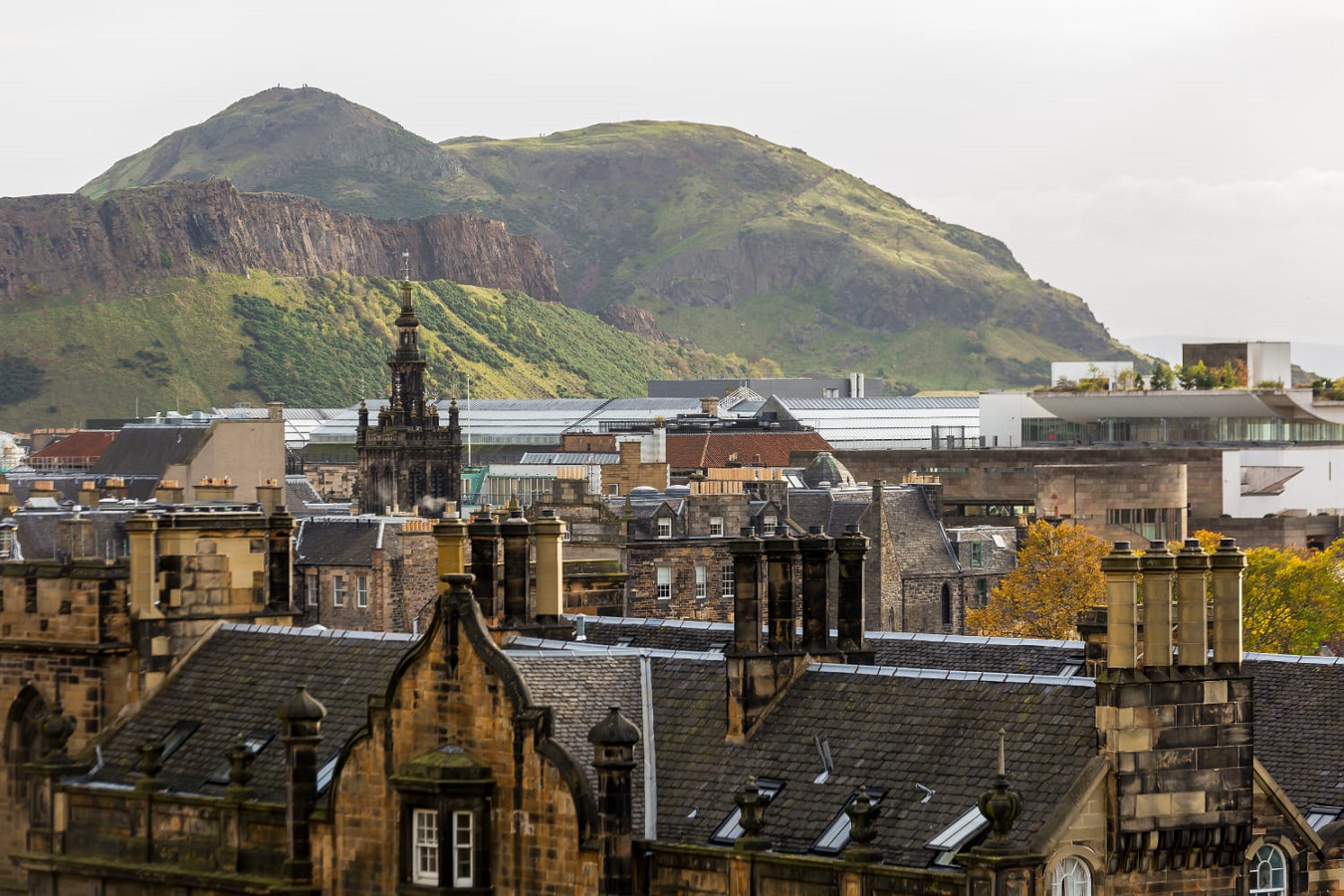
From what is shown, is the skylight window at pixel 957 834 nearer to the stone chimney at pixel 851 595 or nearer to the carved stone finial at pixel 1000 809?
the carved stone finial at pixel 1000 809

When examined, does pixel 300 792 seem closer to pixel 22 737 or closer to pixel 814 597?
pixel 814 597

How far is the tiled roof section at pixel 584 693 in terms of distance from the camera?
42.1 m

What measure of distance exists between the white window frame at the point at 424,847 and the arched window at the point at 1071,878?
1027 centimetres

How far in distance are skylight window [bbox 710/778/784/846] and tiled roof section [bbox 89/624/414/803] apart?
8.66 m

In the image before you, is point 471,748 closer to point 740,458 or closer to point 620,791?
point 620,791

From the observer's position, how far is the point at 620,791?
4062 cm

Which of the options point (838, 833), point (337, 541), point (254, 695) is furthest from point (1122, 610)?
point (337, 541)

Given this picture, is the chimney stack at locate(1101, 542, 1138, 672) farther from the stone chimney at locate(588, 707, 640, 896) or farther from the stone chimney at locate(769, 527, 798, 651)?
the stone chimney at locate(588, 707, 640, 896)

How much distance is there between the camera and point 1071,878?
37625 mm

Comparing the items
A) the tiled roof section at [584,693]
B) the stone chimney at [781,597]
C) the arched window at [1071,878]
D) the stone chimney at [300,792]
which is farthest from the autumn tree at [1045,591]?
the arched window at [1071,878]

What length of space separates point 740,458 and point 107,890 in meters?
143

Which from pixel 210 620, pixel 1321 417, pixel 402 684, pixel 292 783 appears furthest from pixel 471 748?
pixel 1321 417

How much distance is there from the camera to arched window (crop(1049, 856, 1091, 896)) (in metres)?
37.3

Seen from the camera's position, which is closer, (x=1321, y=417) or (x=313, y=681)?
(x=313, y=681)
